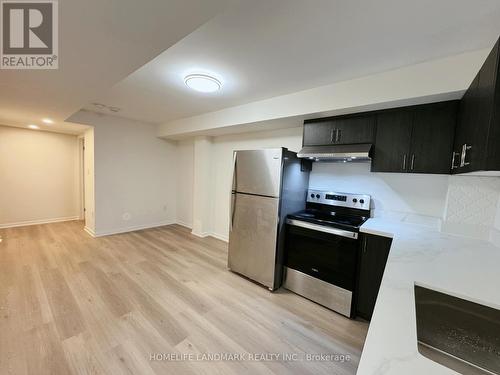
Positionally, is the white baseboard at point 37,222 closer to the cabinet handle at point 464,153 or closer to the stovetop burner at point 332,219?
the stovetop burner at point 332,219

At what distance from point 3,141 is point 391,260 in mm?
6571

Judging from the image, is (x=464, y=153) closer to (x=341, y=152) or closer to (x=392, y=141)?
(x=392, y=141)

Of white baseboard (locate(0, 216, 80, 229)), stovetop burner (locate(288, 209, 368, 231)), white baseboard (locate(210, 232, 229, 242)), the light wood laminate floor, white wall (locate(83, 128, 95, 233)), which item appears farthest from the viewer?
white baseboard (locate(0, 216, 80, 229))

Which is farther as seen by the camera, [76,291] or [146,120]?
[146,120]

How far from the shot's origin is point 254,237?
272 centimetres

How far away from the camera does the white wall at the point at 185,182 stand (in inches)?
196

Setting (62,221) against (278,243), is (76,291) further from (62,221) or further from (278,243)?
(62,221)

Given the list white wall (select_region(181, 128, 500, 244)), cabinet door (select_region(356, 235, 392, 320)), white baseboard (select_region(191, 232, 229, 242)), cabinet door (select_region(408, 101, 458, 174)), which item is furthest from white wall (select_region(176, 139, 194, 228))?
cabinet door (select_region(408, 101, 458, 174))

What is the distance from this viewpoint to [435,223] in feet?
7.06

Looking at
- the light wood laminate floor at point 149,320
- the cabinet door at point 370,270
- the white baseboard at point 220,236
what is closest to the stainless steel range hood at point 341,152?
the cabinet door at point 370,270

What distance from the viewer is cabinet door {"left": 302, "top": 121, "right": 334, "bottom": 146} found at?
246cm

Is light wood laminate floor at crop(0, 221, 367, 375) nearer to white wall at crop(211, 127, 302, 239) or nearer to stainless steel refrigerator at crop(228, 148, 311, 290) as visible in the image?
stainless steel refrigerator at crop(228, 148, 311, 290)

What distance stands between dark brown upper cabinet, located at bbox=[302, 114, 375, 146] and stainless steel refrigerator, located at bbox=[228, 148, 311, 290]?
13.2 inches

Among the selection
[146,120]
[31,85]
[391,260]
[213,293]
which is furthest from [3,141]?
[391,260]
